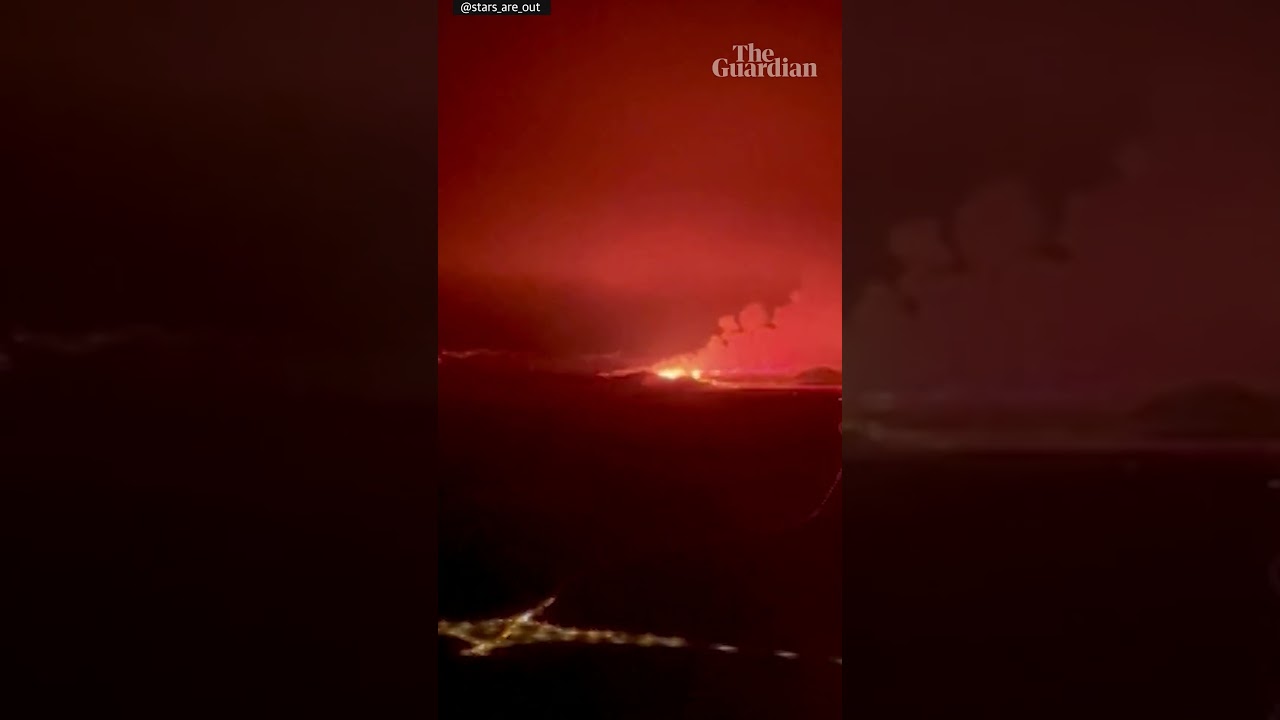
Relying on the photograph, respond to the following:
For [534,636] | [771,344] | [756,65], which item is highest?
[756,65]

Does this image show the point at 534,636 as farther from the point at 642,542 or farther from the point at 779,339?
the point at 779,339

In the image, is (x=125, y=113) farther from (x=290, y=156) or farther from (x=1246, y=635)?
(x=1246, y=635)

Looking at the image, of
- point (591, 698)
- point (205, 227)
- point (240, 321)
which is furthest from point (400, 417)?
point (591, 698)

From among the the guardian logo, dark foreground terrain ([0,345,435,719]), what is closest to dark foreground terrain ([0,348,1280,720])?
dark foreground terrain ([0,345,435,719])

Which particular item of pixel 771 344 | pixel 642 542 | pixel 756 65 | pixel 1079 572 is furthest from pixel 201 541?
pixel 1079 572

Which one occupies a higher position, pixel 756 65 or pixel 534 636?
pixel 756 65

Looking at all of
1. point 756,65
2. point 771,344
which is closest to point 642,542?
point 771,344
